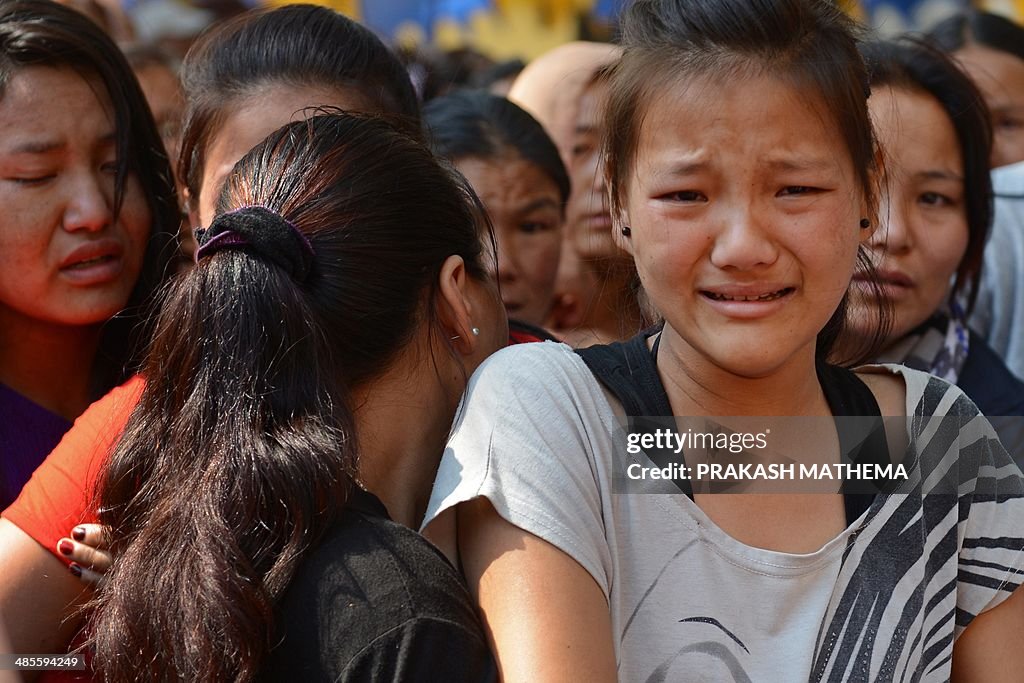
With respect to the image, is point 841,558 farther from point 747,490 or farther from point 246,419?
point 246,419

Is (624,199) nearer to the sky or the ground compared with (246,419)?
nearer to the sky

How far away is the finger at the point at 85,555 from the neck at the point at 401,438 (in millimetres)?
356

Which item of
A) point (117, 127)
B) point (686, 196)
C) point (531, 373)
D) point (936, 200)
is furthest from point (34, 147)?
point (936, 200)

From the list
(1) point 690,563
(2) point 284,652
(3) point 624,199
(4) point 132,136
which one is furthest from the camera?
(4) point 132,136

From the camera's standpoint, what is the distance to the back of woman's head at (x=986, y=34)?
337 centimetres

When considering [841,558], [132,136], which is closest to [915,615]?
[841,558]

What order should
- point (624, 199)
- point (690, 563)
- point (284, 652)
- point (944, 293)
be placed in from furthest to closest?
point (944, 293)
point (624, 199)
point (690, 563)
point (284, 652)

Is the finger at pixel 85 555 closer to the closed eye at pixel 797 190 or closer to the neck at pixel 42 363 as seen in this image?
the neck at pixel 42 363

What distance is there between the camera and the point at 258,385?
1.38 m

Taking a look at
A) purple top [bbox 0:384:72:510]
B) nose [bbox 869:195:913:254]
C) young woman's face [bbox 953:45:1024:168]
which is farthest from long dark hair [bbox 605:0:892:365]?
young woman's face [bbox 953:45:1024:168]

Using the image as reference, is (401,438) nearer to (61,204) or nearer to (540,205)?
(61,204)

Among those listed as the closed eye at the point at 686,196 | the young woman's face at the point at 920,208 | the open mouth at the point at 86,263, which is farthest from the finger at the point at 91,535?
the young woman's face at the point at 920,208

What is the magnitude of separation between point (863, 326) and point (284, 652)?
1268 mm

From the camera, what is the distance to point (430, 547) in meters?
1.32
